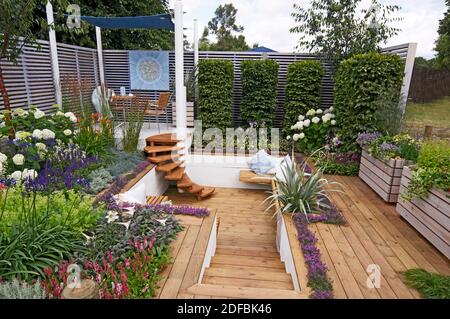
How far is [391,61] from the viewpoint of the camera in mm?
4312

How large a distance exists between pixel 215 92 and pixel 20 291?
5.19m

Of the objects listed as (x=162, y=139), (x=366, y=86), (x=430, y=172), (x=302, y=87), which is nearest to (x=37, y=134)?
(x=162, y=139)

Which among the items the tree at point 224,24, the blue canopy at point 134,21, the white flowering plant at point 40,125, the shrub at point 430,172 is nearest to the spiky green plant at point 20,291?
the white flowering plant at point 40,125

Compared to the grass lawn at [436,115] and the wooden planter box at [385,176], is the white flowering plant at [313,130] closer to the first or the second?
the wooden planter box at [385,176]

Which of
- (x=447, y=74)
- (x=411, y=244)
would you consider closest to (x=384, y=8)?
(x=447, y=74)

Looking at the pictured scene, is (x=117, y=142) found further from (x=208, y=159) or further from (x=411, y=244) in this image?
(x=411, y=244)

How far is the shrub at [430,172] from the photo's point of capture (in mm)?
2580

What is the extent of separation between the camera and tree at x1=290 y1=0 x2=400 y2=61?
5789mm

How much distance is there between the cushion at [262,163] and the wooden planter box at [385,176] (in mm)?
1535

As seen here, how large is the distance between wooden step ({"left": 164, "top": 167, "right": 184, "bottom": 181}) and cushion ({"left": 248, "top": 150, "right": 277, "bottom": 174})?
1266 millimetres

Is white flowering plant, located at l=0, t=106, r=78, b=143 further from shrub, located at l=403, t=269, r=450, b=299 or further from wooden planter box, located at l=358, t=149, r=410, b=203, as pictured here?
wooden planter box, located at l=358, t=149, r=410, b=203

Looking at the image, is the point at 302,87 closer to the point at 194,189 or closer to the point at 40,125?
the point at 194,189

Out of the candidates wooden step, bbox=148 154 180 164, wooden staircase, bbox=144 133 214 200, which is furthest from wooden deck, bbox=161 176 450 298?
wooden step, bbox=148 154 180 164
